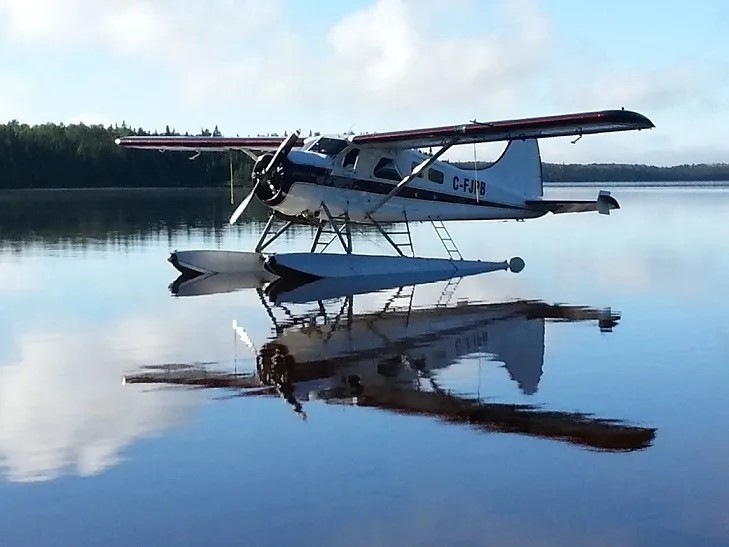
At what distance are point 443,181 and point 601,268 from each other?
10.2 ft

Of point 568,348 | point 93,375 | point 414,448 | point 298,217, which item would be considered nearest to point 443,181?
point 298,217

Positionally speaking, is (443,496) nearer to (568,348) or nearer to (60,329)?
(568,348)

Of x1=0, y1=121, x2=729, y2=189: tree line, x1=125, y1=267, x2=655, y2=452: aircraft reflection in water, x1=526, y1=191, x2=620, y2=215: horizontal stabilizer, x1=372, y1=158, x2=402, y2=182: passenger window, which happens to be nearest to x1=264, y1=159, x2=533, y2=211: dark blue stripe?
x1=372, y1=158, x2=402, y2=182: passenger window

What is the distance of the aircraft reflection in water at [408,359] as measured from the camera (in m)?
5.62

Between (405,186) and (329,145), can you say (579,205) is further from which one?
(329,145)

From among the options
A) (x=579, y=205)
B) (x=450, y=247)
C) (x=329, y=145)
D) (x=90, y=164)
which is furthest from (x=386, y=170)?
(x=90, y=164)

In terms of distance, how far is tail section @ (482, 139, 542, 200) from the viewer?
681 inches

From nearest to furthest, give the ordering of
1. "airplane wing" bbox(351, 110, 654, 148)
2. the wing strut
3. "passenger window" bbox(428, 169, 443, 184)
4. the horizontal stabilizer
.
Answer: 1. "airplane wing" bbox(351, 110, 654, 148)
2. the wing strut
3. the horizontal stabilizer
4. "passenger window" bbox(428, 169, 443, 184)

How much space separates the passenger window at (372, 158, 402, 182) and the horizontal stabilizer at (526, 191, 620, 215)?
343cm

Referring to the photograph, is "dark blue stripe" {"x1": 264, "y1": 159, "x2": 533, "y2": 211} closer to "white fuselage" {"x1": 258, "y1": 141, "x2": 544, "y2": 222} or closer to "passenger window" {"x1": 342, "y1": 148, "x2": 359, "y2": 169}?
"white fuselage" {"x1": 258, "y1": 141, "x2": 544, "y2": 222}

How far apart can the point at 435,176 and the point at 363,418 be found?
10.6 metres

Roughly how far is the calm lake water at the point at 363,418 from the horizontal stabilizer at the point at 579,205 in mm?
3536

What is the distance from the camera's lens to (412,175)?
572 inches

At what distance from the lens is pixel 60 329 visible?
9086mm
